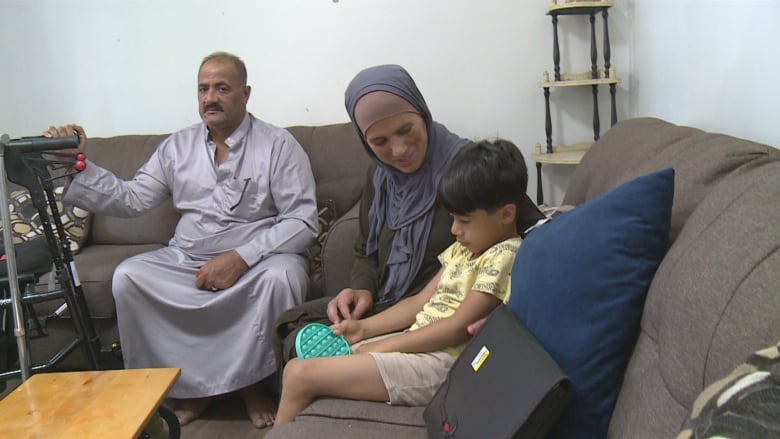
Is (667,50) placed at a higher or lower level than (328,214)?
higher

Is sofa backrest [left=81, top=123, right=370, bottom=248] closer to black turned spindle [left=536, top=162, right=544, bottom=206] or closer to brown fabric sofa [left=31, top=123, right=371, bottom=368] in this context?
brown fabric sofa [left=31, top=123, right=371, bottom=368]

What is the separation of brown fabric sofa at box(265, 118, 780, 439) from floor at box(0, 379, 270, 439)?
34.8 inches

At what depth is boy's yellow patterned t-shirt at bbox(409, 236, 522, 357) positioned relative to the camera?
4.10 feet

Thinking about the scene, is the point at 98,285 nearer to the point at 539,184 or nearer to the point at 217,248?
the point at 217,248

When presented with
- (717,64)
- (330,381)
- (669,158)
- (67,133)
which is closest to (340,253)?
(330,381)

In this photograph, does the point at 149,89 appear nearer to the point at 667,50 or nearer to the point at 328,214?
the point at 328,214

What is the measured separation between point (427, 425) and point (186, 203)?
5.09 feet

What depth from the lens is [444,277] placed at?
141 centimetres

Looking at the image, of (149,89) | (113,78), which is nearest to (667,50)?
(149,89)

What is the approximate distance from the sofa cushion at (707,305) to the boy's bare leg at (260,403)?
140 cm

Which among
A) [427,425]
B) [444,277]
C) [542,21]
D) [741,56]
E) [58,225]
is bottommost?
[427,425]

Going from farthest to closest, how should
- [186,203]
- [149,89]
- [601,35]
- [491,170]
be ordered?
[149,89], [601,35], [186,203], [491,170]

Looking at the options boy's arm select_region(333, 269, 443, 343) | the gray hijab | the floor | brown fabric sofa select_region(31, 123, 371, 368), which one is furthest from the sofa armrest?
the floor

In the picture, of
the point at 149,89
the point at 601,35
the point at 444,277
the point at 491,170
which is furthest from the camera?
the point at 149,89
